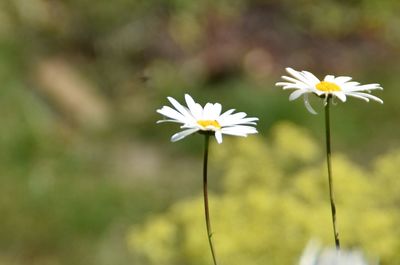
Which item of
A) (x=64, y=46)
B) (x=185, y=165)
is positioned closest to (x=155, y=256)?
(x=185, y=165)

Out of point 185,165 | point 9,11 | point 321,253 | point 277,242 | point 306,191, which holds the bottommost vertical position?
point 321,253

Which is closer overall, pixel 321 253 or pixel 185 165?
pixel 321 253

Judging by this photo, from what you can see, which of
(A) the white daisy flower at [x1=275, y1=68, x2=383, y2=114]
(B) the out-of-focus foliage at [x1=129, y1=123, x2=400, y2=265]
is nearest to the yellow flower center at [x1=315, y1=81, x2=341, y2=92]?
(A) the white daisy flower at [x1=275, y1=68, x2=383, y2=114]

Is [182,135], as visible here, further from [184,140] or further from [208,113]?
[184,140]

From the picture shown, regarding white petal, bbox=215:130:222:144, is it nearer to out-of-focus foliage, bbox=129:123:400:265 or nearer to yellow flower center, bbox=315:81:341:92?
yellow flower center, bbox=315:81:341:92

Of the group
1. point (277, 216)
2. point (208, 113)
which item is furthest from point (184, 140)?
point (208, 113)

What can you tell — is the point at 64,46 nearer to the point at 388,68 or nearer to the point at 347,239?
the point at 388,68

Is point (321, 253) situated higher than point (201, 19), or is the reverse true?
point (201, 19)
